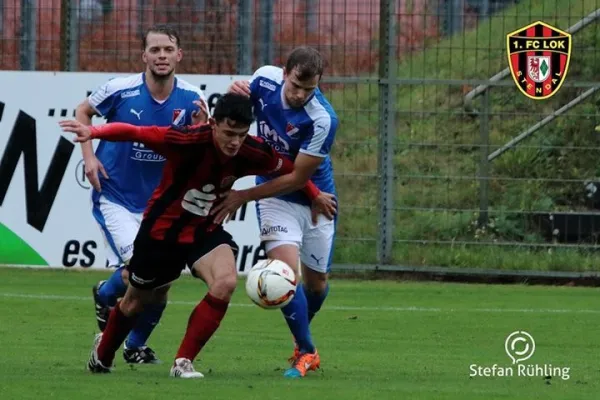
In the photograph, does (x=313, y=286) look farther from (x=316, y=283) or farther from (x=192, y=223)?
(x=192, y=223)

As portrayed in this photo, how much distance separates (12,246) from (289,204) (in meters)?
6.82

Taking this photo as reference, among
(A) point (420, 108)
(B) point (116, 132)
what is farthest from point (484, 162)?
(B) point (116, 132)

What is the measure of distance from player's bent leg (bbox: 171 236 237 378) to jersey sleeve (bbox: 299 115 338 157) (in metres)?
0.93

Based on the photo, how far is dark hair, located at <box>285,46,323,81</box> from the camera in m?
8.11

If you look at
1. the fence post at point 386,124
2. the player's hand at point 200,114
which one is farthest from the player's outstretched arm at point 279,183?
the fence post at point 386,124

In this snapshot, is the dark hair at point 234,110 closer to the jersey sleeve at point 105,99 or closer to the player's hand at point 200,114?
the player's hand at point 200,114

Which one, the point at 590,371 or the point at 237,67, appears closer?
the point at 590,371

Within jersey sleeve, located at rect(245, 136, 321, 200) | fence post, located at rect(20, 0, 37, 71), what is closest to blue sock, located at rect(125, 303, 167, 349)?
jersey sleeve, located at rect(245, 136, 321, 200)

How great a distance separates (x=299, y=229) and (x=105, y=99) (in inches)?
60.8

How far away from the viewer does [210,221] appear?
799cm

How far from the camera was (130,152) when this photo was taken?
30.9 feet

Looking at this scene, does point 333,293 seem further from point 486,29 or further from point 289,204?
point 289,204

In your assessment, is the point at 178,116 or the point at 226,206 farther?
the point at 178,116

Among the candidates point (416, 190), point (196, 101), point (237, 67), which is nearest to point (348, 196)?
point (416, 190)
